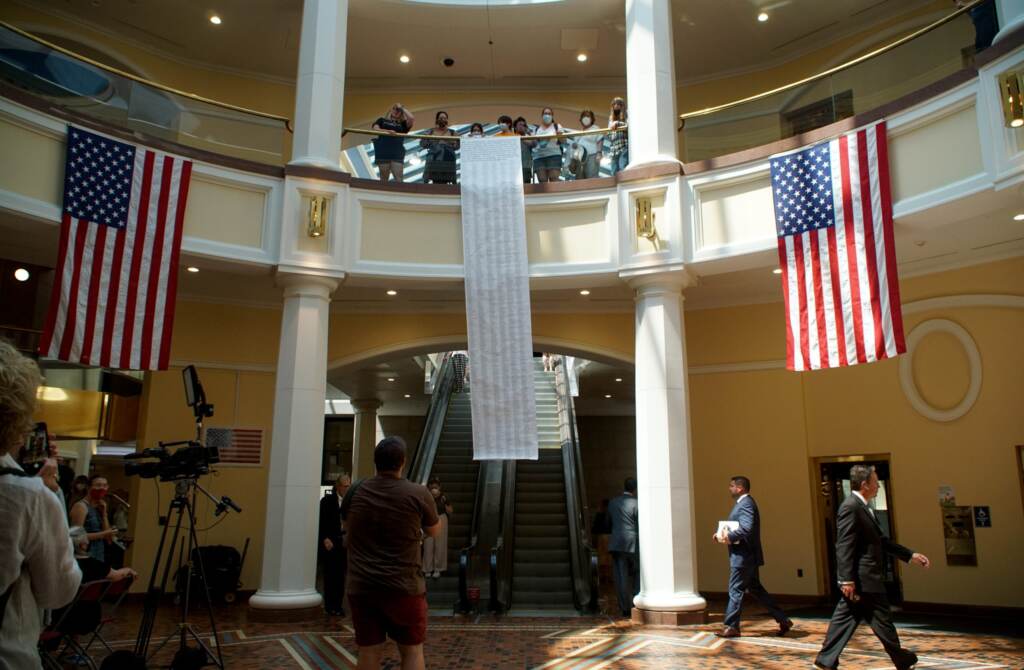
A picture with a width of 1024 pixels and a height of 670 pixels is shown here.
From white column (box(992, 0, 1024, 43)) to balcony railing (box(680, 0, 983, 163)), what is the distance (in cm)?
35

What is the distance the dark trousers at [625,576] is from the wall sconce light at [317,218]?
224 inches

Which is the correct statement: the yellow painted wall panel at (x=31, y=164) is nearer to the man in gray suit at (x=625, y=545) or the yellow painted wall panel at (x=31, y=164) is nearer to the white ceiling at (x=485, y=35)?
the white ceiling at (x=485, y=35)

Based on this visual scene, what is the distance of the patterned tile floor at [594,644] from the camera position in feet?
22.7

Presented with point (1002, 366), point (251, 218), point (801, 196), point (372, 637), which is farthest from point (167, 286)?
point (1002, 366)

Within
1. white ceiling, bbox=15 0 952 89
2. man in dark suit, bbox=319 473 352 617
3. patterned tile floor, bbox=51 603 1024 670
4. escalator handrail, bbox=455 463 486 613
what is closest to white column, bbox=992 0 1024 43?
white ceiling, bbox=15 0 952 89

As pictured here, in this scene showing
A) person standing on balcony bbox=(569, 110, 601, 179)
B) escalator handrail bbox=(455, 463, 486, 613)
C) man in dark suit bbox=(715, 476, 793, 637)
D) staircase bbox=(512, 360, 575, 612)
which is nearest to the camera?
man in dark suit bbox=(715, 476, 793, 637)

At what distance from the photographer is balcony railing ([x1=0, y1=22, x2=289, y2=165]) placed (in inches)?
339

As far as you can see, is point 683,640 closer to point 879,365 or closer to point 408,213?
point 879,365

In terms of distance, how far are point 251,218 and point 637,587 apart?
25.1 ft

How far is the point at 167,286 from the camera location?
9.24 meters

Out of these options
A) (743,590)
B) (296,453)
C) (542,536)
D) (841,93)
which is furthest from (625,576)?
(841,93)

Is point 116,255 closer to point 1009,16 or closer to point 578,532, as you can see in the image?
point 578,532

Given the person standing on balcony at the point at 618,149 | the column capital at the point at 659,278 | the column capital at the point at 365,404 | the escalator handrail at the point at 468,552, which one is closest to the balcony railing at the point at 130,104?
the person standing on balcony at the point at 618,149

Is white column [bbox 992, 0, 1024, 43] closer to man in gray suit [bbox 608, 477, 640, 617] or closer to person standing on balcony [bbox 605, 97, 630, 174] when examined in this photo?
person standing on balcony [bbox 605, 97, 630, 174]
